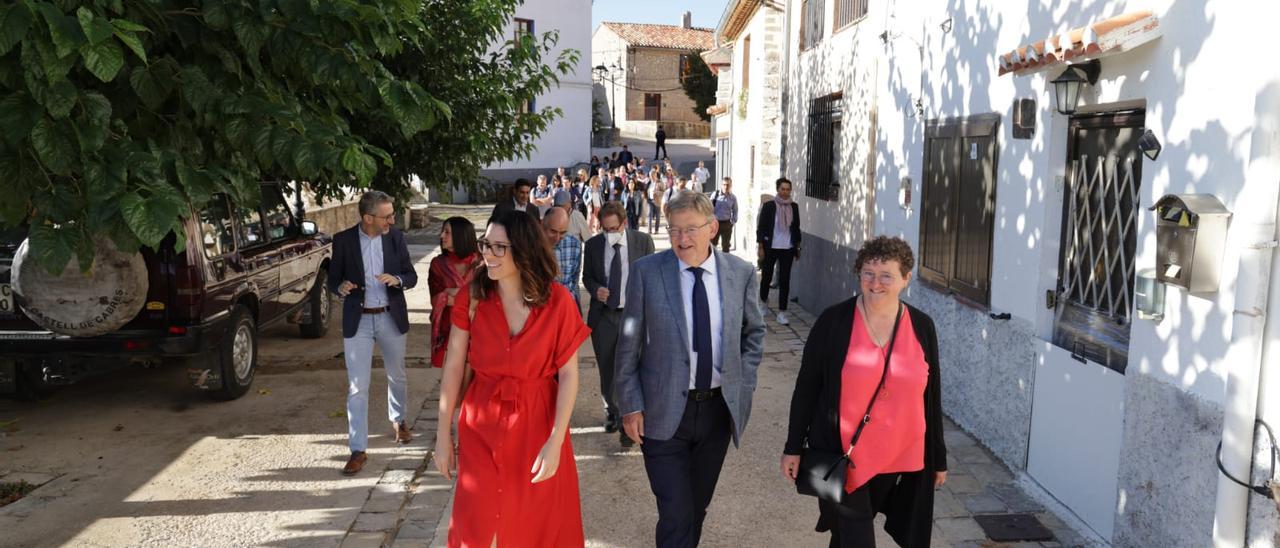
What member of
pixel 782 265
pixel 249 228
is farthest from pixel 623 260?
pixel 782 265

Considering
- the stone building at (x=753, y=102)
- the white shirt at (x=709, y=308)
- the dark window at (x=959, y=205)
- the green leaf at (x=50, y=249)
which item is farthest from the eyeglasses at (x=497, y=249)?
the stone building at (x=753, y=102)

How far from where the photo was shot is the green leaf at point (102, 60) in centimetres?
355

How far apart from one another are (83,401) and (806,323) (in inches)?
298

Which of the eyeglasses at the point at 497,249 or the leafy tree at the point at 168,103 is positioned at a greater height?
the leafy tree at the point at 168,103

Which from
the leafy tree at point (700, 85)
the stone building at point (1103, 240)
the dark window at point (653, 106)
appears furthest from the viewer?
the dark window at point (653, 106)

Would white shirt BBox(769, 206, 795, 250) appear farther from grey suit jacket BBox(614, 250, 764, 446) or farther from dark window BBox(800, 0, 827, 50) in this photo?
grey suit jacket BBox(614, 250, 764, 446)

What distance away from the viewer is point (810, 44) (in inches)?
528

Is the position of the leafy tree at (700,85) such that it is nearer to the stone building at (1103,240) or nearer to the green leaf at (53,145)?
the stone building at (1103,240)

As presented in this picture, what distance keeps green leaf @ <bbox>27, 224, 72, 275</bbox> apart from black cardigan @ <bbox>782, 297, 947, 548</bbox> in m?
2.76

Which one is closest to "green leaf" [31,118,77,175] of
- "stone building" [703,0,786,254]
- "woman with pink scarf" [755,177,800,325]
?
"woman with pink scarf" [755,177,800,325]

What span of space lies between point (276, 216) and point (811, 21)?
7.29 meters

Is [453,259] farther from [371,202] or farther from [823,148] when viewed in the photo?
[823,148]

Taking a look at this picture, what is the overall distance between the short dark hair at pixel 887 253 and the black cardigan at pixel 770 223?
796 centimetres

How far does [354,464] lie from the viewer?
250 inches
